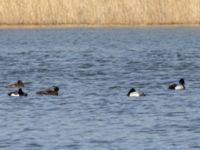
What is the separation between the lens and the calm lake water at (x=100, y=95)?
1936cm

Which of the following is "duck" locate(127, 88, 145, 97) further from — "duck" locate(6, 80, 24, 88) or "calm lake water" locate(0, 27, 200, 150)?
"duck" locate(6, 80, 24, 88)

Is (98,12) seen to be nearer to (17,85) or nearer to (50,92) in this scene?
(17,85)

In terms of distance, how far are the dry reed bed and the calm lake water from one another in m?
1.05

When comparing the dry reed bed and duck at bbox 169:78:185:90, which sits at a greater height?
duck at bbox 169:78:185:90

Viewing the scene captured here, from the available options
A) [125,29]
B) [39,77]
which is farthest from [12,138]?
[125,29]

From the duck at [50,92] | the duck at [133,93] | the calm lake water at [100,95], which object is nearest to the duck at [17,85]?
the calm lake water at [100,95]

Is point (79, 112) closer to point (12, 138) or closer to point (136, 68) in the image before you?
point (12, 138)

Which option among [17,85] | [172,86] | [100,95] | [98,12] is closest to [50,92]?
[100,95]

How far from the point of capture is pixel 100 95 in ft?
85.3

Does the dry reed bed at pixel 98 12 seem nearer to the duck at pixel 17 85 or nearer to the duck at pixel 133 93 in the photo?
the duck at pixel 17 85

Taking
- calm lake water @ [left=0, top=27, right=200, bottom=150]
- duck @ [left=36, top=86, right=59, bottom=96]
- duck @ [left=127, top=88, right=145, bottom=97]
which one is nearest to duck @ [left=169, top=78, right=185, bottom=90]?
calm lake water @ [left=0, top=27, right=200, bottom=150]

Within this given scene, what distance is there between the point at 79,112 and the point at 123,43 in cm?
2452

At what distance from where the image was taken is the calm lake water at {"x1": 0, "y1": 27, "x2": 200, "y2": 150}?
19.4m

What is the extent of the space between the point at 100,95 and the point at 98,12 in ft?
79.6
